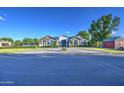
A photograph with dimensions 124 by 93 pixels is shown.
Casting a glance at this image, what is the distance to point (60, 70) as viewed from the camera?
21.5 ft

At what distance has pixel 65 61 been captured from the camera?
6.78 metres

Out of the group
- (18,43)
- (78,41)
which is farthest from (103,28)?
(18,43)

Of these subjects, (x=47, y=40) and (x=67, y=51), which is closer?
(x=47, y=40)

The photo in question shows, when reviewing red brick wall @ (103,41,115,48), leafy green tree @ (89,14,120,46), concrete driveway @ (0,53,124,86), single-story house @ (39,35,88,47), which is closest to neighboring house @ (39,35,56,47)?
single-story house @ (39,35,88,47)

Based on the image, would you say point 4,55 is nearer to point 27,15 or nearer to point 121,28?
point 27,15

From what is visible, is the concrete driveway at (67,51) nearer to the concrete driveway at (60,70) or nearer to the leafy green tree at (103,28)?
the concrete driveway at (60,70)

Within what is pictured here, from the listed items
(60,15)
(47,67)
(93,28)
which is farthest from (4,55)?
(93,28)

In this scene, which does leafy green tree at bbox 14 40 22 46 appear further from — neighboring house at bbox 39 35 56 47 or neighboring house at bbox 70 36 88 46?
neighboring house at bbox 70 36 88 46

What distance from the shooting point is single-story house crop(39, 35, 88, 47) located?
6730 millimetres

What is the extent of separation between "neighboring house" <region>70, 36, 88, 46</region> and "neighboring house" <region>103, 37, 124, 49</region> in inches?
17.0

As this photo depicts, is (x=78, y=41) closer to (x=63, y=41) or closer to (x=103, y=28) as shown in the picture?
(x=63, y=41)

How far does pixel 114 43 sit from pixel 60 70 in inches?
51.8

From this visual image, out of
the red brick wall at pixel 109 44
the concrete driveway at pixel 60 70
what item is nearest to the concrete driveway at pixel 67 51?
the concrete driveway at pixel 60 70

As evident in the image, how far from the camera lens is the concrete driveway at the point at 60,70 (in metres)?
6.35
